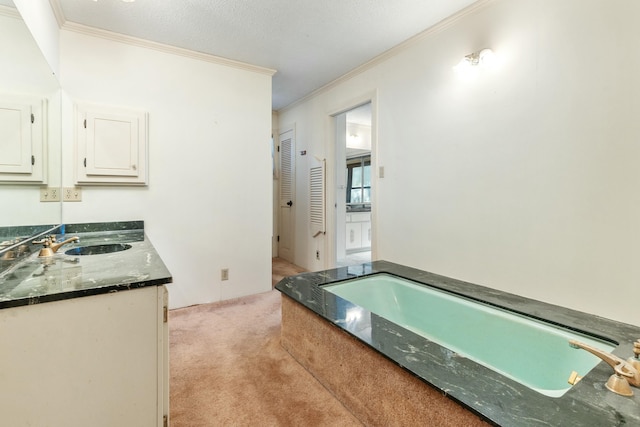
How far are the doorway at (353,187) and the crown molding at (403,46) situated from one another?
400 millimetres

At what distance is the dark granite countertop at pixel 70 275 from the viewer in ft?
2.98

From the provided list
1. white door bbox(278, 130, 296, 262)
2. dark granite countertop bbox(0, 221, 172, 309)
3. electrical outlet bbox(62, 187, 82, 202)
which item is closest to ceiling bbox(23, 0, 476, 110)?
electrical outlet bbox(62, 187, 82, 202)

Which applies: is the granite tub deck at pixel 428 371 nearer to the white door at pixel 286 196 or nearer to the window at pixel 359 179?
the white door at pixel 286 196

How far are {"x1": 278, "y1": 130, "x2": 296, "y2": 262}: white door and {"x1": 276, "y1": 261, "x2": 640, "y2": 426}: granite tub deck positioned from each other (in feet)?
7.97

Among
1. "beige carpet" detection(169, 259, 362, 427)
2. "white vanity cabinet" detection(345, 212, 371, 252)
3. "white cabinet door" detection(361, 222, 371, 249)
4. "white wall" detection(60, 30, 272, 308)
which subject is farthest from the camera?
"white cabinet door" detection(361, 222, 371, 249)

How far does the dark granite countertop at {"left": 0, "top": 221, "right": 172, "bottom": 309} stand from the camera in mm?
910

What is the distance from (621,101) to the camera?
58.6 inches

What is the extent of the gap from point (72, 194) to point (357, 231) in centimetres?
417

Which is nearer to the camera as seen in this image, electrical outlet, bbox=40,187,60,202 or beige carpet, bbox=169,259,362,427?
beige carpet, bbox=169,259,362,427

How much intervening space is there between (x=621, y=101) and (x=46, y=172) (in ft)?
10.8

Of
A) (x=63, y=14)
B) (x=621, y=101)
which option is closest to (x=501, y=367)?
(x=621, y=101)

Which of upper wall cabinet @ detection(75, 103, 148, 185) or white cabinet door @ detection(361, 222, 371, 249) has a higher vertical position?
upper wall cabinet @ detection(75, 103, 148, 185)

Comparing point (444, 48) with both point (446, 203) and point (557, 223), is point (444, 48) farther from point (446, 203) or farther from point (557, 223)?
point (557, 223)

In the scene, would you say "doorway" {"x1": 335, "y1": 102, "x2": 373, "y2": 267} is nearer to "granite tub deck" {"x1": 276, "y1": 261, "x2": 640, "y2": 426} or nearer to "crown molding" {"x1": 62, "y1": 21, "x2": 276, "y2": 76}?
"crown molding" {"x1": 62, "y1": 21, "x2": 276, "y2": 76}
